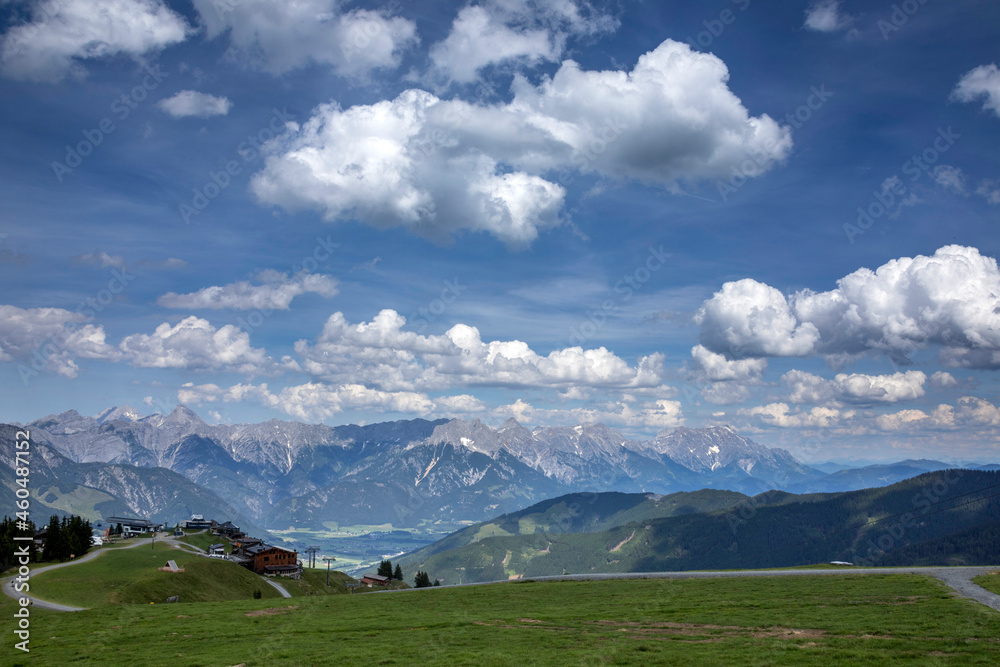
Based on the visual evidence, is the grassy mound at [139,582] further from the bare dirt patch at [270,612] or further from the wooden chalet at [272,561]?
the wooden chalet at [272,561]

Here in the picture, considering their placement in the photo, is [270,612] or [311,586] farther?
[311,586]

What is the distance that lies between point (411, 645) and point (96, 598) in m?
69.4

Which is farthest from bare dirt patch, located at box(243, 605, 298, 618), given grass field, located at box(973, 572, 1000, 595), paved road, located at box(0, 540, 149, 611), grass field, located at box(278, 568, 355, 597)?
grass field, located at box(278, 568, 355, 597)

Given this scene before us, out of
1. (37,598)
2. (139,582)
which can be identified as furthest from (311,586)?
(37,598)

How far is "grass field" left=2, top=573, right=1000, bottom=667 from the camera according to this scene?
35250 mm

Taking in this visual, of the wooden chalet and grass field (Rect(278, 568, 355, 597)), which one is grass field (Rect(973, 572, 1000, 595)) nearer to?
grass field (Rect(278, 568, 355, 597))

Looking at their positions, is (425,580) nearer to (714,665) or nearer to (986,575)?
(986,575)

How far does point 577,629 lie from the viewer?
154 ft

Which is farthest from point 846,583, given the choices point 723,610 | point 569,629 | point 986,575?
point 569,629

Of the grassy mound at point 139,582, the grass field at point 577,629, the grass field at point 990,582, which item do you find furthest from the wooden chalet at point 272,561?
the grass field at point 990,582

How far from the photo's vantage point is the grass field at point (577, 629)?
35250 millimetres

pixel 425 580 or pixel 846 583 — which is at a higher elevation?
pixel 846 583

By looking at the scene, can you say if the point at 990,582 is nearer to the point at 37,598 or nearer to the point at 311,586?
the point at 37,598

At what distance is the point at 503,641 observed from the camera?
43.1 metres
